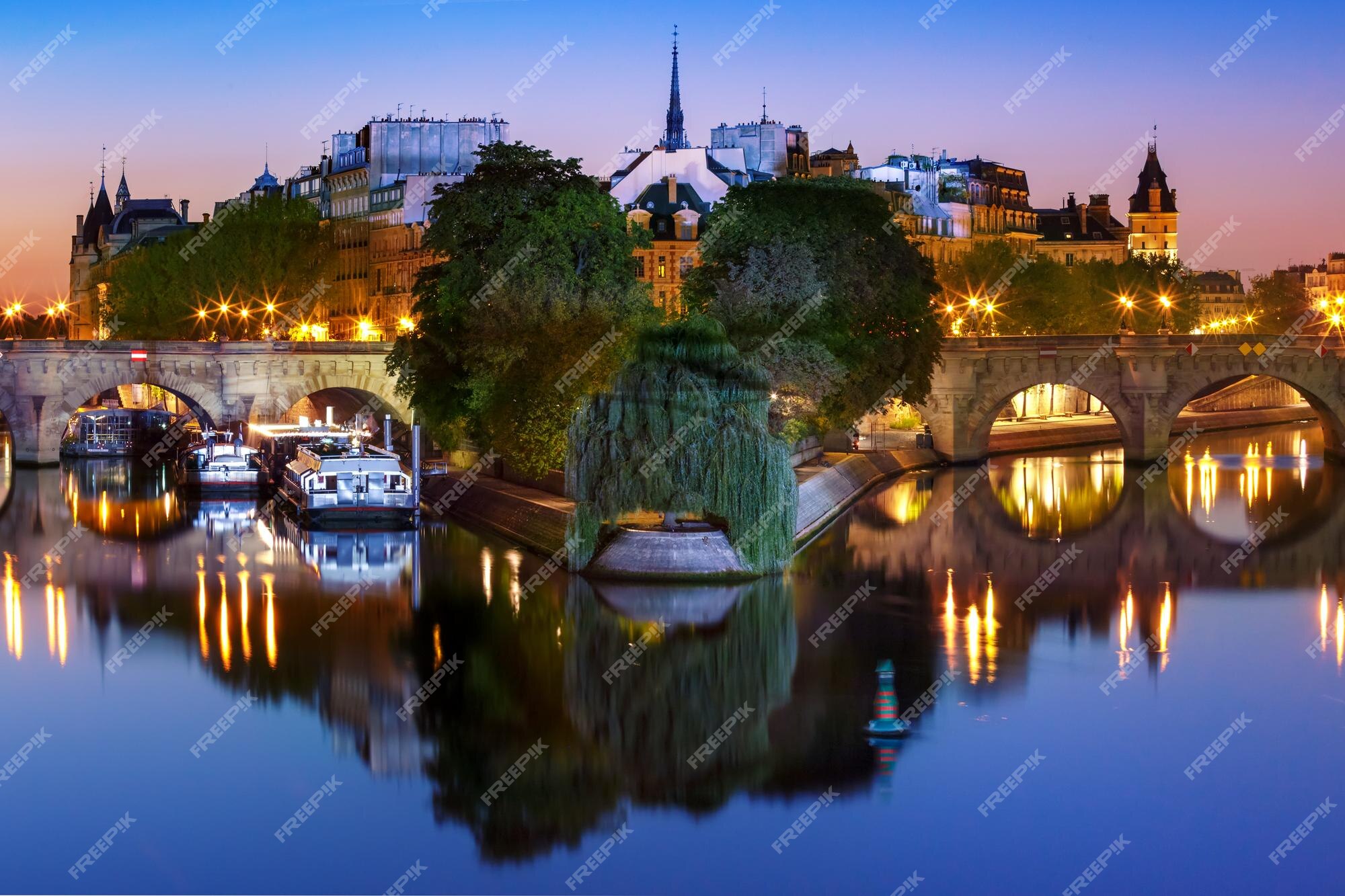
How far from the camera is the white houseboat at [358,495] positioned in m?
54.8

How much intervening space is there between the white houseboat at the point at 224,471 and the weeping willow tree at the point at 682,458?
25.5 m

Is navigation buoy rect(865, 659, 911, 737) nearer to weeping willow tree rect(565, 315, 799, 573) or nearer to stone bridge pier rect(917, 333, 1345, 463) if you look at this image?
weeping willow tree rect(565, 315, 799, 573)

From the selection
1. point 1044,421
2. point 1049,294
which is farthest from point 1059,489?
point 1049,294

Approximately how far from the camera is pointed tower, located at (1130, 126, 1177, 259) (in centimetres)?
15912

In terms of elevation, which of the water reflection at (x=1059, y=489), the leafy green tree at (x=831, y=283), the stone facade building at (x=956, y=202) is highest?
the stone facade building at (x=956, y=202)

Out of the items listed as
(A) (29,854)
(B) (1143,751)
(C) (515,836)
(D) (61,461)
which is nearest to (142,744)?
(A) (29,854)

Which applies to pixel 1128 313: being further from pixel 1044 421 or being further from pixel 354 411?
pixel 354 411

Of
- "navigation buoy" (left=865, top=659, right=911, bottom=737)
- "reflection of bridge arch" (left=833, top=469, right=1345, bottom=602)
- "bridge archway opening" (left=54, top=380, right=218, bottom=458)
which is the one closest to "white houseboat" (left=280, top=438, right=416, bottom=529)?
"reflection of bridge arch" (left=833, top=469, right=1345, bottom=602)

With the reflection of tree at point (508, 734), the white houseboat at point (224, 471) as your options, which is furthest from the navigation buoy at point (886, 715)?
the white houseboat at point (224, 471)

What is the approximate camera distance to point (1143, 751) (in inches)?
1171

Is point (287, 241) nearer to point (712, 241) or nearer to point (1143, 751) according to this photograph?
point (712, 241)

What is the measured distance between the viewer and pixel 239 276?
95.8 meters

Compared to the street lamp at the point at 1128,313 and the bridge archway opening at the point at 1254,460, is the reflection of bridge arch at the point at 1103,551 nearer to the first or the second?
the bridge archway opening at the point at 1254,460

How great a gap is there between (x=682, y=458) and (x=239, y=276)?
5832 cm
